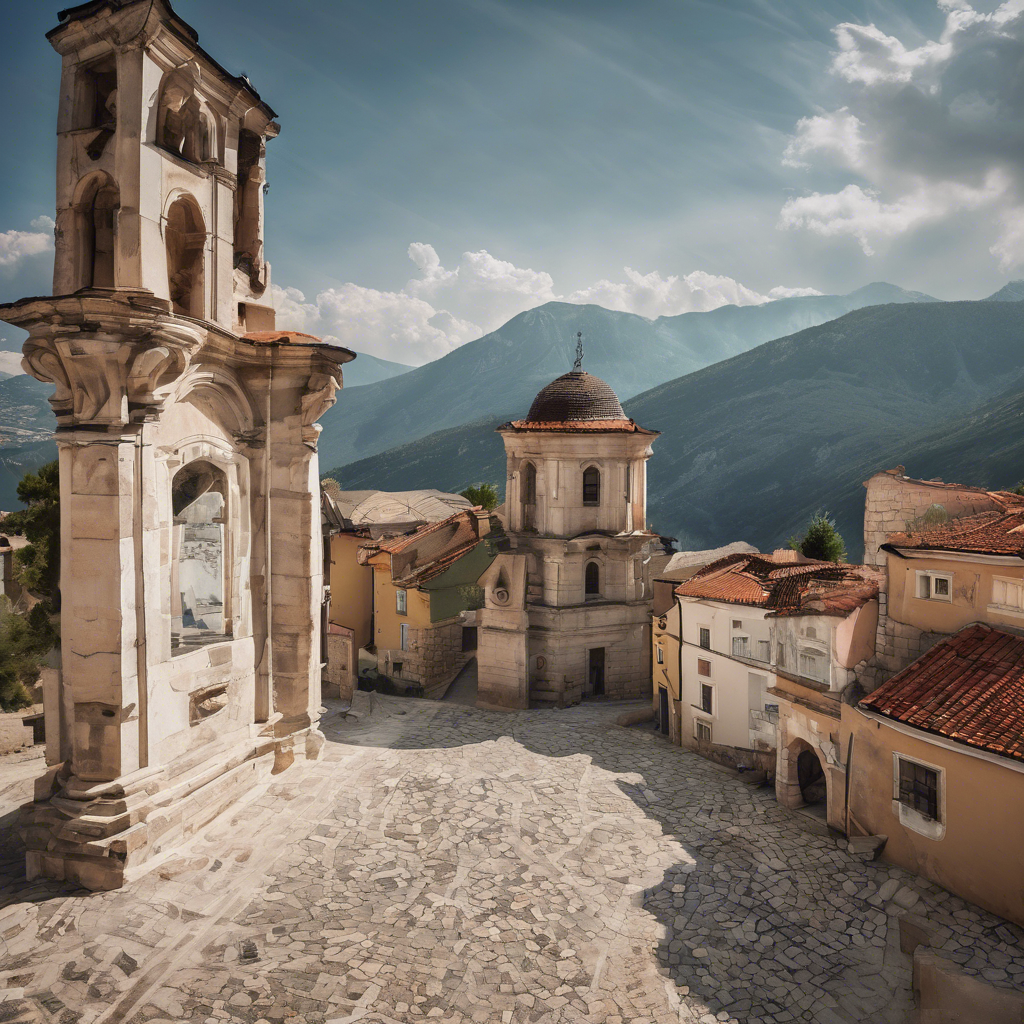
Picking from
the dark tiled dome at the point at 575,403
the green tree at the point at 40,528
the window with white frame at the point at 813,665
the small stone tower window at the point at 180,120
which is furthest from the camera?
the dark tiled dome at the point at 575,403

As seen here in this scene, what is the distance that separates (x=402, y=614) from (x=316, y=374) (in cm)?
2235

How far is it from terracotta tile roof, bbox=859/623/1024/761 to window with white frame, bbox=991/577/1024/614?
505mm

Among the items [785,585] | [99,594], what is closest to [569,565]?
[785,585]

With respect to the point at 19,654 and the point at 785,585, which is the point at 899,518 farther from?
the point at 19,654

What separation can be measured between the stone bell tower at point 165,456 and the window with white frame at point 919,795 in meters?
11.6

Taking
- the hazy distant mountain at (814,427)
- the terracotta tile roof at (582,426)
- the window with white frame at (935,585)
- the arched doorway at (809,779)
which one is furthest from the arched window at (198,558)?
the hazy distant mountain at (814,427)

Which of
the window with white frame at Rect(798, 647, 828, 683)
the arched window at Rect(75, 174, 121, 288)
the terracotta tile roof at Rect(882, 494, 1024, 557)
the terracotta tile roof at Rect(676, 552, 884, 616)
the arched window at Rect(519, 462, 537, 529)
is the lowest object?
the window with white frame at Rect(798, 647, 828, 683)

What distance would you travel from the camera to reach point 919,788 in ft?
41.7

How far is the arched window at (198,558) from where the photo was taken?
12297mm

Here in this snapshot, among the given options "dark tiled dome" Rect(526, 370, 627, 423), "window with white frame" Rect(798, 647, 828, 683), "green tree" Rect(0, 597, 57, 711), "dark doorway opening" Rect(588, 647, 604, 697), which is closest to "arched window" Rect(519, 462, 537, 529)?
"dark tiled dome" Rect(526, 370, 627, 423)

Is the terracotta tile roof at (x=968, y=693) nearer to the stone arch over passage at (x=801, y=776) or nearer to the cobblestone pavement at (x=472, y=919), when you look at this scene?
the cobblestone pavement at (x=472, y=919)

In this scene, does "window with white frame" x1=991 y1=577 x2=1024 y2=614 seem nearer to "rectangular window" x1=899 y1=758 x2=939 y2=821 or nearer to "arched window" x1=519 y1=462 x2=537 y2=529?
"rectangular window" x1=899 y1=758 x2=939 y2=821

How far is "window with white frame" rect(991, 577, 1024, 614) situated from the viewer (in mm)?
13359

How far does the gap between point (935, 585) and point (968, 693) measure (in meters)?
3.18
